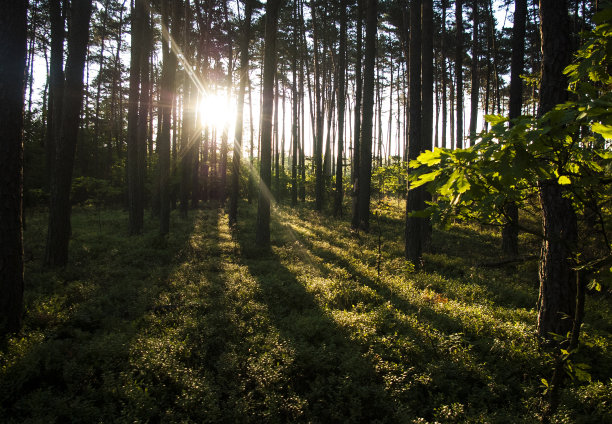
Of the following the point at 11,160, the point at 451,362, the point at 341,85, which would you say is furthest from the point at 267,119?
the point at 451,362

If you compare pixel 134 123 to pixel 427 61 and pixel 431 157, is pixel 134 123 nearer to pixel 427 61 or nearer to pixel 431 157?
pixel 427 61

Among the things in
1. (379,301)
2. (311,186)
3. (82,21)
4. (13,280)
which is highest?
(82,21)

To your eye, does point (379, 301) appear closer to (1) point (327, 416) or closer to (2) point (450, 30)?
(1) point (327, 416)

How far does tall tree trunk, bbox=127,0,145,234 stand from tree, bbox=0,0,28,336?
8410mm

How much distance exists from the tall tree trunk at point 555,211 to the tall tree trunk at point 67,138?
33.0ft

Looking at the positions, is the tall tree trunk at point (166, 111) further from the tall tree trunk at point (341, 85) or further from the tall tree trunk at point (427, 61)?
the tall tree trunk at point (427, 61)

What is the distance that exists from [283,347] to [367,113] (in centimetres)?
1267

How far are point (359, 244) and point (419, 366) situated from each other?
8.33 meters

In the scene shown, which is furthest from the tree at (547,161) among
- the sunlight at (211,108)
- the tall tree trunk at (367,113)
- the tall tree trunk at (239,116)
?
the sunlight at (211,108)

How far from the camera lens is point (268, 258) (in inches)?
407

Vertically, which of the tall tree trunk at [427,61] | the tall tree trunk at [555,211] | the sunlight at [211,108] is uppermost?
the sunlight at [211,108]

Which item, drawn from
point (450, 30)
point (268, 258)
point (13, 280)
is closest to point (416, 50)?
point (268, 258)

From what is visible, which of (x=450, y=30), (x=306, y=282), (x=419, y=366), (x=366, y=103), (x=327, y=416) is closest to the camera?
(x=327, y=416)

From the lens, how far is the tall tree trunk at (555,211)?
14.3ft
